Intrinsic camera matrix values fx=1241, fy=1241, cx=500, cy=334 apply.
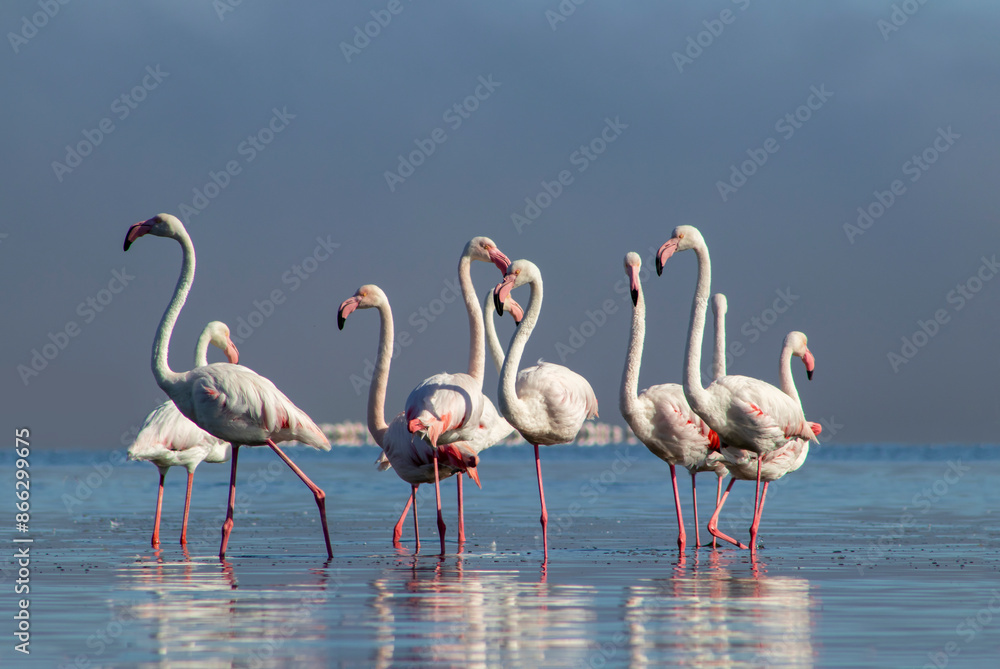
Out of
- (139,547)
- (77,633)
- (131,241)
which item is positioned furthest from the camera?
(139,547)

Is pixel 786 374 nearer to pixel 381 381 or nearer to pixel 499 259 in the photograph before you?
pixel 499 259

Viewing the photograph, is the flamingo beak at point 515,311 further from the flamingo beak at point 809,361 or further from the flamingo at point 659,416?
Result: the flamingo beak at point 809,361

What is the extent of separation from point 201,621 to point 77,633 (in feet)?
2.06

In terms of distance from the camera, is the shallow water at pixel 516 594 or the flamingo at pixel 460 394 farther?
the flamingo at pixel 460 394

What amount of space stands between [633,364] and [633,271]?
0.86 m

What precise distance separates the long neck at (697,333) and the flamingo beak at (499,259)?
6.01 ft

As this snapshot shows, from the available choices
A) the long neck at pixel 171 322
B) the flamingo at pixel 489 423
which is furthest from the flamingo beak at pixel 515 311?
the long neck at pixel 171 322

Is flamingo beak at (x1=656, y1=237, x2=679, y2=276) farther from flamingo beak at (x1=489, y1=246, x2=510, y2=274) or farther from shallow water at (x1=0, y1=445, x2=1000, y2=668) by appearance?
shallow water at (x1=0, y1=445, x2=1000, y2=668)

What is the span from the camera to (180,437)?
1276 cm

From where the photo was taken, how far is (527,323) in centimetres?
1139

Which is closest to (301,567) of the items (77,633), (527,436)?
(527,436)

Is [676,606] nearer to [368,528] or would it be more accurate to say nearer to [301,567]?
[301,567]

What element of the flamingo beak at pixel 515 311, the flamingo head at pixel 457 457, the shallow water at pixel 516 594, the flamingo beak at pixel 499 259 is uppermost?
the flamingo beak at pixel 499 259

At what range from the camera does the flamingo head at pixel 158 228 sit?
36.3 ft
